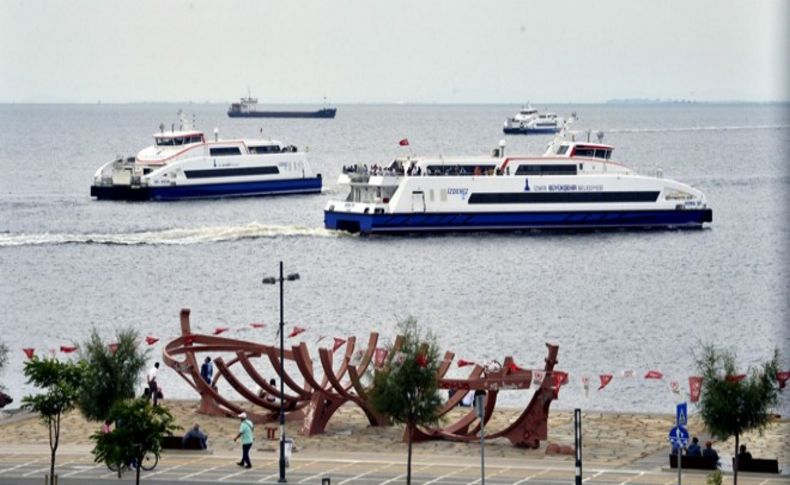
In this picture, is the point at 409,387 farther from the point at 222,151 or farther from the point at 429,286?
the point at 222,151

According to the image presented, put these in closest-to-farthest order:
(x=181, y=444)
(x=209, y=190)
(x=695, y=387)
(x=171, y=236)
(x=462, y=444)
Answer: (x=695, y=387)
(x=181, y=444)
(x=462, y=444)
(x=171, y=236)
(x=209, y=190)

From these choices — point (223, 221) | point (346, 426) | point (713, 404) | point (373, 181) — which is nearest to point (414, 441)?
point (346, 426)

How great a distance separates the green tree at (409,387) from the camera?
43.8 m

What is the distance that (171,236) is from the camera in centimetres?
11238

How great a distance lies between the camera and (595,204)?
111 m

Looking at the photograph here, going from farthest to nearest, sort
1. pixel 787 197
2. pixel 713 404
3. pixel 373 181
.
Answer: pixel 787 197 < pixel 373 181 < pixel 713 404

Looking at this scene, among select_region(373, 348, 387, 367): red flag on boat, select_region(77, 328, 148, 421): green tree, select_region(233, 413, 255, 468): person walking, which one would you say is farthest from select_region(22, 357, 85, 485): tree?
select_region(373, 348, 387, 367): red flag on boat

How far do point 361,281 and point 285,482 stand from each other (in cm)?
5419

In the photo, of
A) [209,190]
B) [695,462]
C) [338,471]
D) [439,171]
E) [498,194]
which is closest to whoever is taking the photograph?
[695,462]

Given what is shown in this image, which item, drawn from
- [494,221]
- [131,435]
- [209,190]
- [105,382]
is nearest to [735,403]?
[131,435]

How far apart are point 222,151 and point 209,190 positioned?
11.2ft

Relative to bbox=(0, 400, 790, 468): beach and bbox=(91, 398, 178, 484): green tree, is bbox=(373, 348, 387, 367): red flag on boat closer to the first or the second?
bbox=(0, 400, 790, 468): beach

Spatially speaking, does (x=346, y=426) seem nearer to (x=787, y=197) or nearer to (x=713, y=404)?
(x=713, y=404)

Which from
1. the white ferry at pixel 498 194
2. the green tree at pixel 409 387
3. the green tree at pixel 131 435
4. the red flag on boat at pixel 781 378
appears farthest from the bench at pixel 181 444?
the white ferry at pixel 498 194
